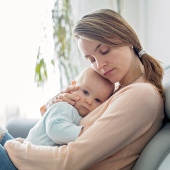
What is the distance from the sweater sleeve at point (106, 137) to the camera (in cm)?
97

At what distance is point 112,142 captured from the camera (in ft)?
3.23

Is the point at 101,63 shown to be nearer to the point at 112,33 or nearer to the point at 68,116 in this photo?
the point at 112,33

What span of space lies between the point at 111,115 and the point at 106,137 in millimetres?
82

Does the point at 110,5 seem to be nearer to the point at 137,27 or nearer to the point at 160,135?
the point at 137,27

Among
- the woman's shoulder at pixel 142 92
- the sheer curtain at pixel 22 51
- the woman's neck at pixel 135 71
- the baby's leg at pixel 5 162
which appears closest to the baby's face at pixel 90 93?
the woman's neck at pixel 135 71

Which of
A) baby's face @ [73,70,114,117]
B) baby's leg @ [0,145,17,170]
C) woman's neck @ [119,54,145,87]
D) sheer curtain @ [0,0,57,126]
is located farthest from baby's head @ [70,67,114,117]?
sheer curtain @ [0,0,57,126]

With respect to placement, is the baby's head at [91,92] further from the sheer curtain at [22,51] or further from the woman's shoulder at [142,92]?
the sheer curtain at [22,51]

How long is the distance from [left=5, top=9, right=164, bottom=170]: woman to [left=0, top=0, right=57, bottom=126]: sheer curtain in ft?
4.99

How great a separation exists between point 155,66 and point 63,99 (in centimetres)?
44

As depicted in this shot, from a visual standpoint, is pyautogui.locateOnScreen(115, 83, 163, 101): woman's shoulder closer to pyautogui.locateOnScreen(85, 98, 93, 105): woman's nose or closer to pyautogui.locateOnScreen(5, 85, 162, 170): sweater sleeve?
pyautogui.locateOnScreen(5, 85, 162, 170): sweater sleeve

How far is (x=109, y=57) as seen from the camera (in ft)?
4.14

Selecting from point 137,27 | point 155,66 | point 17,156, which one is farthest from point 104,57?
point 137,27

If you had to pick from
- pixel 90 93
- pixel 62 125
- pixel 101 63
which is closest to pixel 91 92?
pixel 90 93

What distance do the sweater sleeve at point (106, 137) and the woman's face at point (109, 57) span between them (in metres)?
0.25
